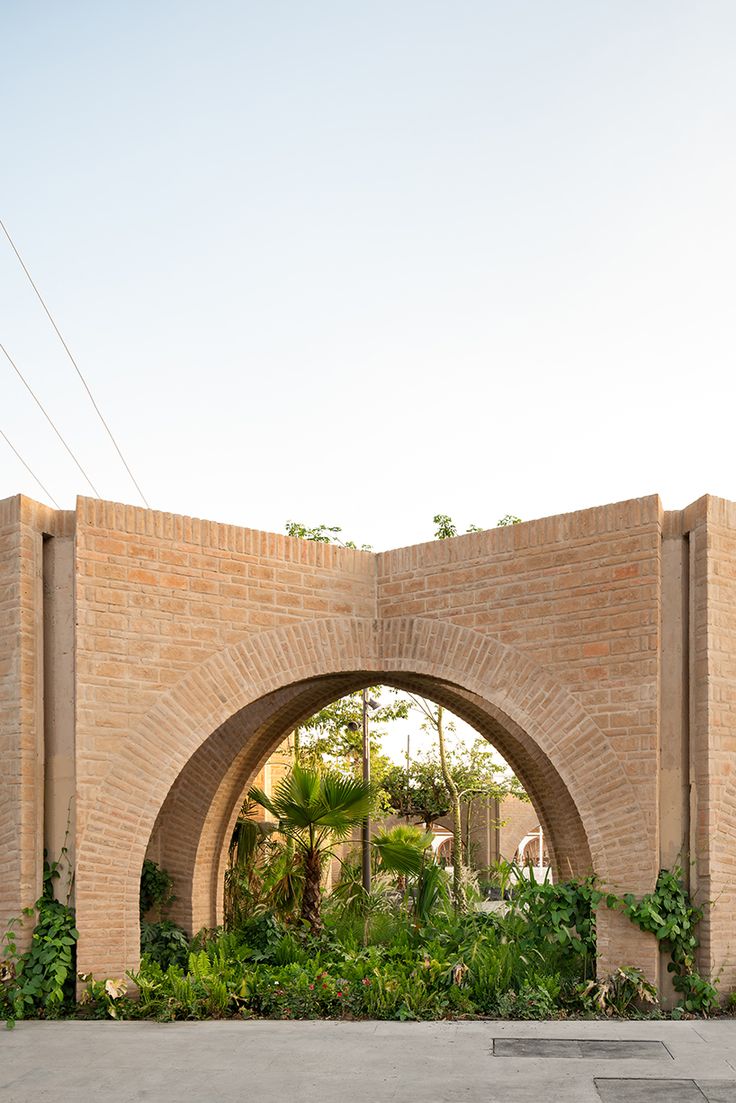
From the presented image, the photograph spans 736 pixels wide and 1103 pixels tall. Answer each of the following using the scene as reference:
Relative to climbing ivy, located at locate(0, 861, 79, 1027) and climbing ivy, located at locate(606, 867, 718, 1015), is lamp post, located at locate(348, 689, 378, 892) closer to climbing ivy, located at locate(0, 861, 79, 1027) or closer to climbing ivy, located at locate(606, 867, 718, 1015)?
climbing ivy, located at locate(0, 861, 79, 1027)

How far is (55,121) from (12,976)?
294 inches

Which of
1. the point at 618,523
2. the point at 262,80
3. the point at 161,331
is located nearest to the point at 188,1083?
the point at 618,523

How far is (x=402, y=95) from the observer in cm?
1102

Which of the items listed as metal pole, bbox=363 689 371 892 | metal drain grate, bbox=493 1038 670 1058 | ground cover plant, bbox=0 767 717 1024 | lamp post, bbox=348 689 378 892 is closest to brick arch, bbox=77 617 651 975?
ground cover plant, bbox=0 767 717 1024

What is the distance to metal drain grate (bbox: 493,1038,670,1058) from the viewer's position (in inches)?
293

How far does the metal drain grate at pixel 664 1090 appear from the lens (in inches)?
254

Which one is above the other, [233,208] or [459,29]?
[459,29]

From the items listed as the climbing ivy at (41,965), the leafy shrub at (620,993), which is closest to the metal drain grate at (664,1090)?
the leafy shrub at (620,993)

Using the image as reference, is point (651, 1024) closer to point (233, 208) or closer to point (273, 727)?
point (273, 727)

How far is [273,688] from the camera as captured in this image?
10.2 meters

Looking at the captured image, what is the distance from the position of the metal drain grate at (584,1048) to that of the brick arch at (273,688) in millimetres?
1454

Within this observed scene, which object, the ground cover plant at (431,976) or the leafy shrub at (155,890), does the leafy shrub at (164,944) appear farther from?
the ground cover plant at (431,976)

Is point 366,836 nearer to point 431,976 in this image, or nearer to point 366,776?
point 366,776

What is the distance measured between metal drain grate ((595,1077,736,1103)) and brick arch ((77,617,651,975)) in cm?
226
